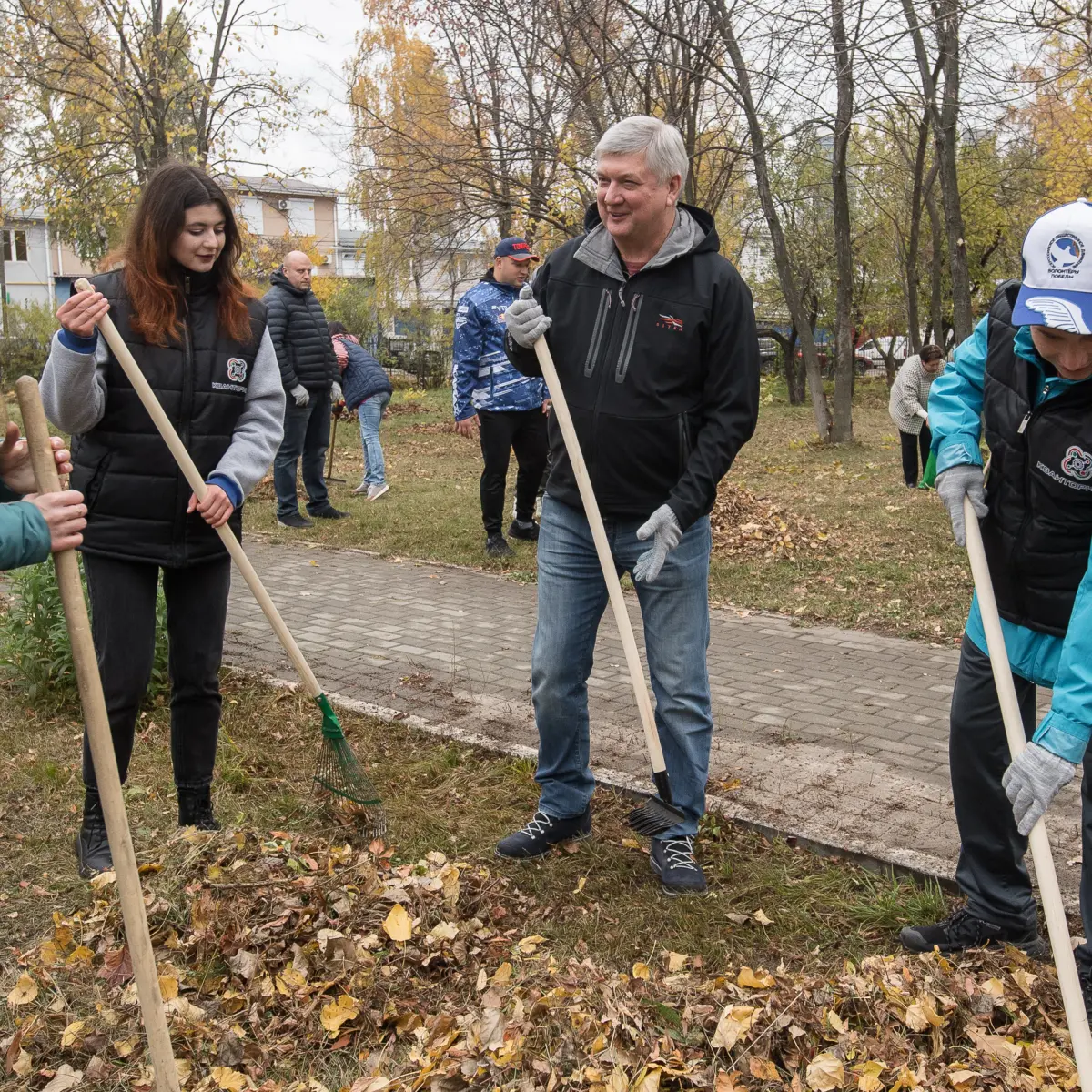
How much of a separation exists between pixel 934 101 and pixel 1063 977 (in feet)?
45.5

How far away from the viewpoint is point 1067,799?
14.2 ft

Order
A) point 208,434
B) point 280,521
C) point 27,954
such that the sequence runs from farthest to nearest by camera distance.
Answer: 1. point 280,521
2. point 208,434
3. point 27,954

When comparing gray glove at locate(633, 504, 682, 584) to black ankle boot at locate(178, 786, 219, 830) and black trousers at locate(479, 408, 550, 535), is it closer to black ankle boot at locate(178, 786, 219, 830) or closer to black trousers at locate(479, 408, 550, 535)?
black ankle boot at locate(178, 786, 219, 830)

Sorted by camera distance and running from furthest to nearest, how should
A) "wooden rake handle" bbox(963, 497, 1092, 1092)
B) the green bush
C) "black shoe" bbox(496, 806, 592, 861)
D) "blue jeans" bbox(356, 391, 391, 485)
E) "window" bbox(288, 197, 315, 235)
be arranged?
"window" bbox(288, 197, 315, 235)
"blue jeans" bbox(356, 391, 391, 485)
the green bush
"black shoe" bbox(496, 806, 592, 861)
"wooden rake handle" bbox(963, 497, 1092, 1092)

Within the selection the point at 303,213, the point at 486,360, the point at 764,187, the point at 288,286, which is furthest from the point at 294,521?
the point at 303,213

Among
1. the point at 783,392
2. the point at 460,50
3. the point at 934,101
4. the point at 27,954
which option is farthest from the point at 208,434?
the point at 783,392

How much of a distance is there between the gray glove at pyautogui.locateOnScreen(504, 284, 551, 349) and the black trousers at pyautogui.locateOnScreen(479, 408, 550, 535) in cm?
482

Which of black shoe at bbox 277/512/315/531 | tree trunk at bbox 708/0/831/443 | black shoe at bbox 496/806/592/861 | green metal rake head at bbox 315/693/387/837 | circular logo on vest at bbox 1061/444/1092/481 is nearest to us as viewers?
circular logo on vest at bbox 1061/444/1092/481

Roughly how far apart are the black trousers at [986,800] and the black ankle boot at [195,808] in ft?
8.02

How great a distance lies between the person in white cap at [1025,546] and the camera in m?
2.60

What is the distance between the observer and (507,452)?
8609 millimetres

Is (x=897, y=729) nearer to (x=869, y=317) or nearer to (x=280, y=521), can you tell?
(x=280, y=521)

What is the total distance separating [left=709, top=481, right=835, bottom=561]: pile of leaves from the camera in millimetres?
8883

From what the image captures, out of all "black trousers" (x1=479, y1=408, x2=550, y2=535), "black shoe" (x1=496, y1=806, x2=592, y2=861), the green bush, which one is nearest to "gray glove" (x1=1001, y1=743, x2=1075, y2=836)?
"black shoe" (x1=496, y1=806, x2=592, y2=861)
